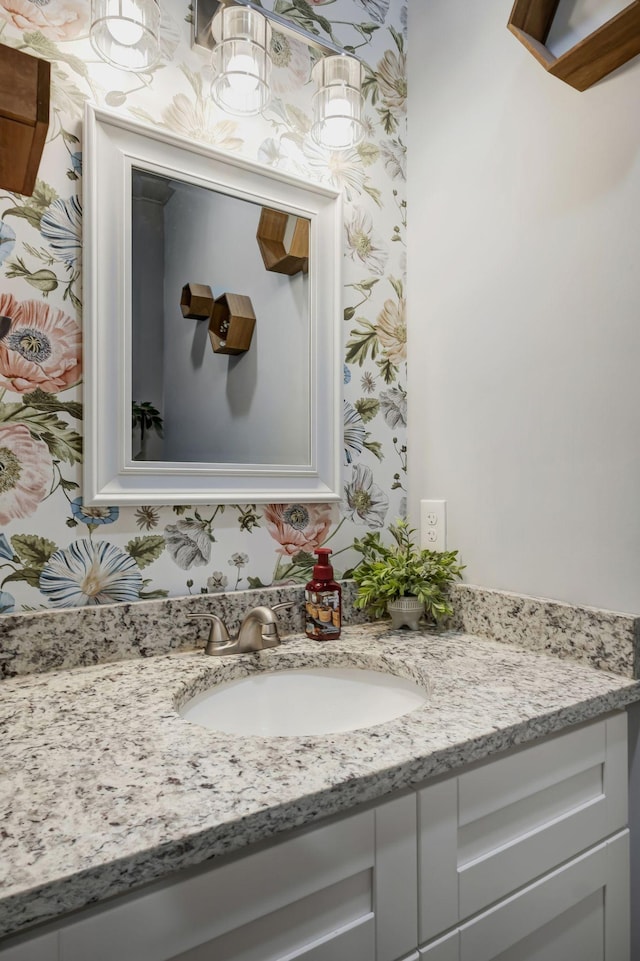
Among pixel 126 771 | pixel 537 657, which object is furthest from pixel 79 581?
pixel 537 657

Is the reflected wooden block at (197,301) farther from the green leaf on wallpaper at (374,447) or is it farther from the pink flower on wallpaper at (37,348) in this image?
the green leaf on wallpaper at (374,447)

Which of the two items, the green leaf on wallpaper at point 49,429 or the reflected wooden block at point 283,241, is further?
the reflected wooden block at point 283,241

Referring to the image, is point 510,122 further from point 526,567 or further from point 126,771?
point 126,771

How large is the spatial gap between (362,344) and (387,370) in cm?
9

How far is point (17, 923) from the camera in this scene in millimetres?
460

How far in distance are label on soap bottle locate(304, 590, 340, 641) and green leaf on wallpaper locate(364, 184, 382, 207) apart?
94 cm

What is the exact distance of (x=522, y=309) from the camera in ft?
3.87

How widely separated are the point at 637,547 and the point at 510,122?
2.88ft

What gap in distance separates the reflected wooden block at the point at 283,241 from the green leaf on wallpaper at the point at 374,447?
1.33 ft

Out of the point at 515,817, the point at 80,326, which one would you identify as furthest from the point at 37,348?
the point at 515,817

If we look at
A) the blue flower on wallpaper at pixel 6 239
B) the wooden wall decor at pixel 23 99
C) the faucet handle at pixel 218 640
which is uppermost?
the wooden wall decor at pixel 23 99

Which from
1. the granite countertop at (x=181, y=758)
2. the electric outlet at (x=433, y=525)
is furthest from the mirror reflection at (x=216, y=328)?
the granite countertop at (x=181, y=758)

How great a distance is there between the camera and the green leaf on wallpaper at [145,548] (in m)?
1.08

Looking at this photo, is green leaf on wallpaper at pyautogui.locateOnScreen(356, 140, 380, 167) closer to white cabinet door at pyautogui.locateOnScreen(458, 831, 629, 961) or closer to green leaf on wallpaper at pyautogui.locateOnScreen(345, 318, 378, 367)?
green leaf on wallpaper at pyautogui.locateOnScreen(345, 318, 378, 367)
